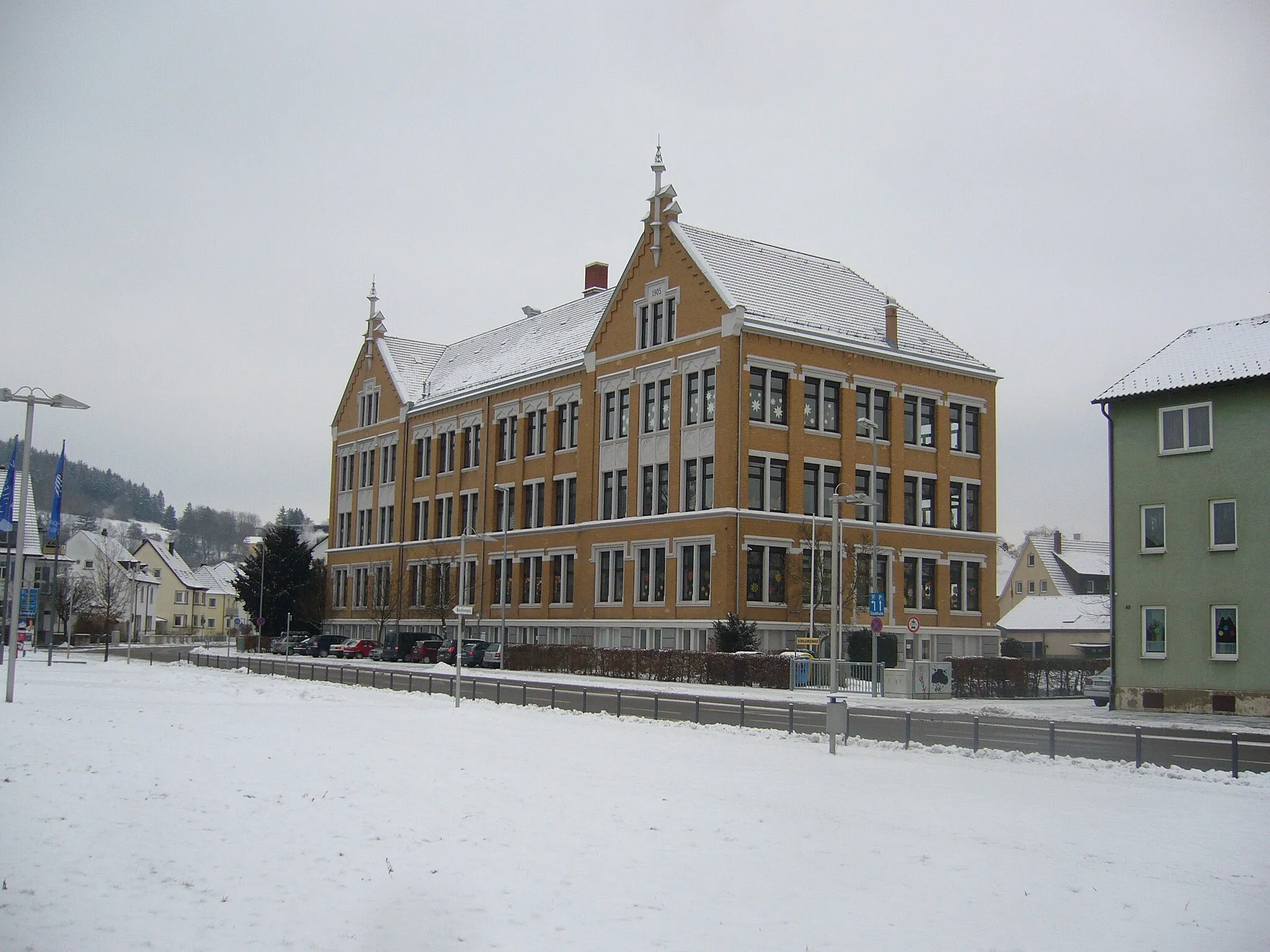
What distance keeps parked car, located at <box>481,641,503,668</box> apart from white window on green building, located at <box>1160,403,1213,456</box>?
31.6 m

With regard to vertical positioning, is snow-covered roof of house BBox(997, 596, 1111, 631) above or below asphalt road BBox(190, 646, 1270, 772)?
above

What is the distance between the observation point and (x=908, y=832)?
575 inches

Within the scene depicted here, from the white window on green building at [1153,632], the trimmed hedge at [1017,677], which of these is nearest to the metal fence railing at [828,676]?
the trimmed hedge at [1017,677]

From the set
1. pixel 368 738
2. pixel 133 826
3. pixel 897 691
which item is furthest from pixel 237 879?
pixel 897 691

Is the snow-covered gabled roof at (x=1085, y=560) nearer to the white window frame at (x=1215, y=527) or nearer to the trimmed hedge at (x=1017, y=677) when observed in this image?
the trimmed hedge at (x=1017, y=677)

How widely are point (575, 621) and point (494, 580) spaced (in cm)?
962

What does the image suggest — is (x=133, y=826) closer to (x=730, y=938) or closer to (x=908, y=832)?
(x=730, y=938)

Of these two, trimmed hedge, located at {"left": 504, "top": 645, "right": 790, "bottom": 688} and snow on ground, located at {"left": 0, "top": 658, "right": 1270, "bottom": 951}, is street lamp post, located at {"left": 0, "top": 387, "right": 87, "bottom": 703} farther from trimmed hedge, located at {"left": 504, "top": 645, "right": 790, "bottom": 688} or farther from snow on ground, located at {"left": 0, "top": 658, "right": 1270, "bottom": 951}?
trimmed hedge, located at {"left": 504, "top": 645, "right": 790, "bottom": 688}

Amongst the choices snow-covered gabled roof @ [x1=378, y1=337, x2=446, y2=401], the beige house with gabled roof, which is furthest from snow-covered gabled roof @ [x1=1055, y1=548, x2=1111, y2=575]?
the beige house with gabled roof

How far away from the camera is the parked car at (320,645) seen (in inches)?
3034

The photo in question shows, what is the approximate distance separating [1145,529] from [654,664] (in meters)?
19.5

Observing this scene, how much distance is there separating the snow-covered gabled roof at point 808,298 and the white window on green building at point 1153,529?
19508 mm

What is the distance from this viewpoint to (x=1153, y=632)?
37938mm

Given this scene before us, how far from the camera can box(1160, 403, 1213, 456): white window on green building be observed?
1469 inches
